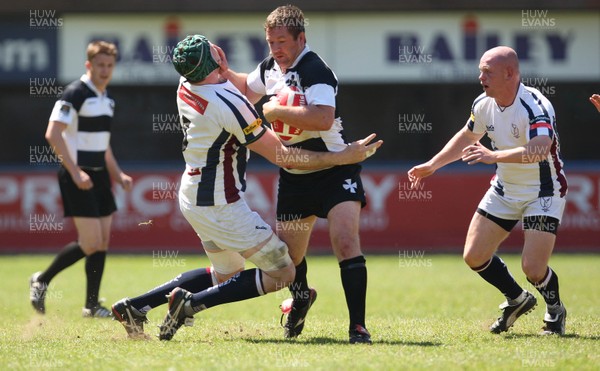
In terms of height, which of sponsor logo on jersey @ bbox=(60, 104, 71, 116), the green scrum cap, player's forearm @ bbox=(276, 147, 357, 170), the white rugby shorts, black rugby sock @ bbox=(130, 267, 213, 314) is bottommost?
black rugby sock @ bbox=(130, 267, 213, 314)

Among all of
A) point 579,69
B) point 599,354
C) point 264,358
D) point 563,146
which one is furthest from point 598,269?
point 264,358

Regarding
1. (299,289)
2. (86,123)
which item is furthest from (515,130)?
(86,123)

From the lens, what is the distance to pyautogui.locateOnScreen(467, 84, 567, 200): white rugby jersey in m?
7.21

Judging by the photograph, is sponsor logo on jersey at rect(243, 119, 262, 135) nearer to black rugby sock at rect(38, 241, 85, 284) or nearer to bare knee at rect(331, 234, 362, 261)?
bare knee at rect(331, 234, 362, 261)

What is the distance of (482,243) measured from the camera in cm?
750

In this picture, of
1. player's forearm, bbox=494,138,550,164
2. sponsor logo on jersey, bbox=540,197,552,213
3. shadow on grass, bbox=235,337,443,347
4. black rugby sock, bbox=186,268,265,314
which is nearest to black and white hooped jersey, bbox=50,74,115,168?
black rugby sock, bbox=186,268,265,314

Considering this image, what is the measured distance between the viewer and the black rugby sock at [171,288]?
22.8ft

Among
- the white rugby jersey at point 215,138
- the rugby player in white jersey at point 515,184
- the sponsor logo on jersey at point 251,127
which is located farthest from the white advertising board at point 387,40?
the sponsor logo on jersey at point 251,127

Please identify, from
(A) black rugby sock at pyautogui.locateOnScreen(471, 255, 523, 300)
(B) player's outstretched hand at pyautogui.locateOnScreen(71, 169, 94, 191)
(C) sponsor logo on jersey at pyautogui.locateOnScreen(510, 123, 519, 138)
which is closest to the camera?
(C) sponsor logo on jersey at pyautogui.locateOnScreen(510, 123, 519, 138)

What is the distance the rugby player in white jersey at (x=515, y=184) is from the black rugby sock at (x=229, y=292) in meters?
1.71

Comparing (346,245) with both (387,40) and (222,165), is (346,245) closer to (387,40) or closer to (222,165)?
(222,165)

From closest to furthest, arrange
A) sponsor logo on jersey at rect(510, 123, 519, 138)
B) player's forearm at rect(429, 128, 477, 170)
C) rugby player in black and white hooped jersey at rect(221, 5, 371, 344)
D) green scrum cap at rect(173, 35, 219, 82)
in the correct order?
green scrum cap at rect(173, 35, 219, 82) < rugby player in black and white hooped jersey at rect(221, 5, 371, 344) < sponsor logo on jersey at rect(510, 123, 519, 138) < player's forearm at rect(429, 128, 477, 170)

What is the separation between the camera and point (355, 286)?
6711 millimetres

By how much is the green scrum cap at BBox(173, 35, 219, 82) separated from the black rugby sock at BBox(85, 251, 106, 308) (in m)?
3.65
